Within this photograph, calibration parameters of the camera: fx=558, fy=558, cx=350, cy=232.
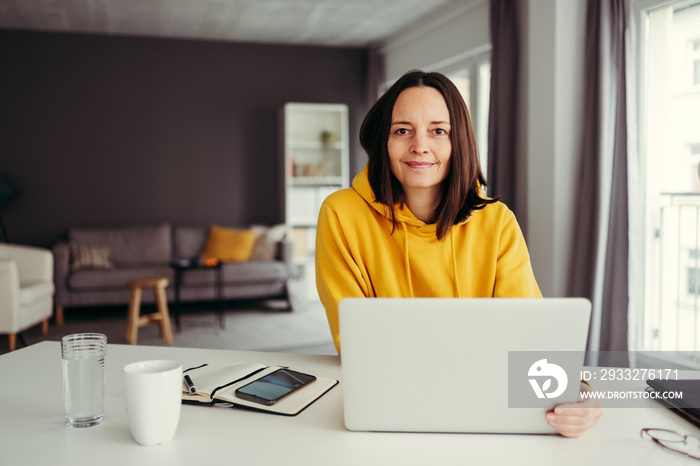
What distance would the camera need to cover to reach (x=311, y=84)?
6461mm

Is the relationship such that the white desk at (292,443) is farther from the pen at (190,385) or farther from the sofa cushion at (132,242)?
the sofa cushion at (132,242)

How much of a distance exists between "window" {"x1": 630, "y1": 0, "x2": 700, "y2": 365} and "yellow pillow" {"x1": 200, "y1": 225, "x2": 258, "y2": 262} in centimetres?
362

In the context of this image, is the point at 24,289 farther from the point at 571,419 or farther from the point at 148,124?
the point at 571,419

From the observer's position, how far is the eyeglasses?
0.82 m

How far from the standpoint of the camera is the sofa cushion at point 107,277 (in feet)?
16.4

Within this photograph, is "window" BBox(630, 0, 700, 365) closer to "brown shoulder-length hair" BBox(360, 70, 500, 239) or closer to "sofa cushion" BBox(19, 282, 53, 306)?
"brown shoulder-length hair" BBox(360, 70, 500, 239)

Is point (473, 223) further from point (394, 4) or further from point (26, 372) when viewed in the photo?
point (394, 4)

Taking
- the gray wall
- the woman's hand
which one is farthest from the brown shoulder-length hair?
the gray wall

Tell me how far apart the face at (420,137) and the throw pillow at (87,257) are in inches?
180

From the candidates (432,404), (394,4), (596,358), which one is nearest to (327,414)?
(432,404)

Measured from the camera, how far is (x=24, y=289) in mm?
4074

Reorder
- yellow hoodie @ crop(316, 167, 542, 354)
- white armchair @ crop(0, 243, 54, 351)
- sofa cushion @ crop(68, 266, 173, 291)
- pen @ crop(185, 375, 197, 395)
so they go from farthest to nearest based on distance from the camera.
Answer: sofa cushion @ crop(68, 266, 173, 291) < white armchair @ crop(0, 243, 54, 351) < yellow hoodie @ crop(316, 167, 542, 354) < pen @ crop(185, 375, 197, 395)

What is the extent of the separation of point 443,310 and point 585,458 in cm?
28

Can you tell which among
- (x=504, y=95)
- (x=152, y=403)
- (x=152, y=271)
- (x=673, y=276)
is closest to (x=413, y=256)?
(x=152, y=403)
